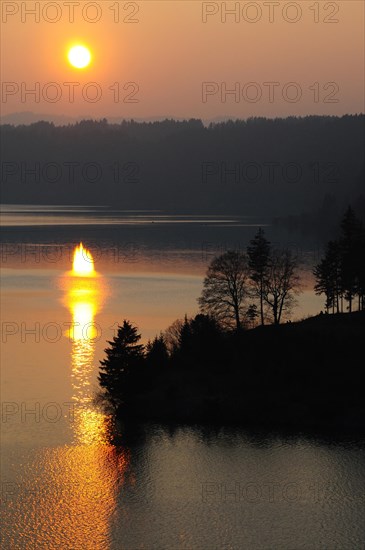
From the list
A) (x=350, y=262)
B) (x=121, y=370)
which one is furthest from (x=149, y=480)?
(x=350, y=262)

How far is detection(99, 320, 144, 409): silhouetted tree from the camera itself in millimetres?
74000

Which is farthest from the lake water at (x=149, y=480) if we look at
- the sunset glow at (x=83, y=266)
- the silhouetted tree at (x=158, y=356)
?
the sunset glow at (x=83, y=266)

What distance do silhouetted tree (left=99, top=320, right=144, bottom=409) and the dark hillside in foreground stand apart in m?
0.75

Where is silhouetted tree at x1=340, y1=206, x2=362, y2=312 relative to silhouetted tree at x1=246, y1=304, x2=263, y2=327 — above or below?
above

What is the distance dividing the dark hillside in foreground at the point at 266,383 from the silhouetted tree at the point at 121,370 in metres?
0.75

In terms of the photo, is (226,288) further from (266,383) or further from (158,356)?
(266,383)

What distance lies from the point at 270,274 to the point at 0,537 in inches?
2102

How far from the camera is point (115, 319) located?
111 meters

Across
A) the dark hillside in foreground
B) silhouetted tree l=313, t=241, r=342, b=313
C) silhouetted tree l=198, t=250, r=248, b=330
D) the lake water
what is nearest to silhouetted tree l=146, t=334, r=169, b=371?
the dark hillside in foreground

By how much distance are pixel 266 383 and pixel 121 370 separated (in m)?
13.1

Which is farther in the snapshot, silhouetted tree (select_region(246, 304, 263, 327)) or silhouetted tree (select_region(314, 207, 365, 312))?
silhouetted tree (select_region(314, 207, 365, 312))

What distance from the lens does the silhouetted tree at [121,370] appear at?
74.0m

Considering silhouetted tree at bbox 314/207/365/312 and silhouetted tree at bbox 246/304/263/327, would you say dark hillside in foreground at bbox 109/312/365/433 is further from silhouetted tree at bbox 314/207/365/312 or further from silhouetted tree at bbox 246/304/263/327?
silhouetted tree at bbox 314/207/365/312


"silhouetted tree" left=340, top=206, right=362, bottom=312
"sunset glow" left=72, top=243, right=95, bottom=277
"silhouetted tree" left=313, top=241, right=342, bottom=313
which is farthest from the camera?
"sunset glow" left=72, top=243, right=95, bottom=277
